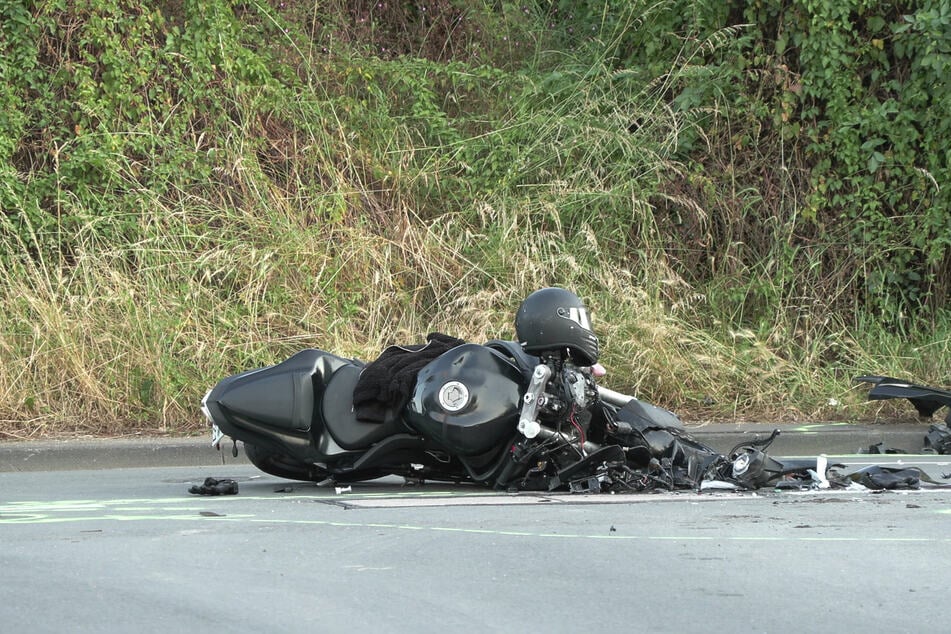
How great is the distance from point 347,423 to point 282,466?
0.79m

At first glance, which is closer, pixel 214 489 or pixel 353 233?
pixel 214 489

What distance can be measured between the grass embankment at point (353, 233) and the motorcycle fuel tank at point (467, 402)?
4.51 meters

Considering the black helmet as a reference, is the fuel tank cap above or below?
below

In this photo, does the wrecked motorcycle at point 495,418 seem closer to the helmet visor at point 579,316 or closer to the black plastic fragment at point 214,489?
the helmet visor at point 579,316

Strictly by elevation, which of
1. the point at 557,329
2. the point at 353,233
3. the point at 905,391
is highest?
the point at 353,233

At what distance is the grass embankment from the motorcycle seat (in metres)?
4.00

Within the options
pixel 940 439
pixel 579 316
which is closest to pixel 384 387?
pixel 579 316

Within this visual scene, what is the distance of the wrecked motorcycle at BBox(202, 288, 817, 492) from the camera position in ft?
25.2

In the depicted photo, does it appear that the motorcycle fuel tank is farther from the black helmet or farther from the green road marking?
the green road marking

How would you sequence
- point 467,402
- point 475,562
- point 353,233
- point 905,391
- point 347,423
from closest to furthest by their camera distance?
point 475,562, point 467,402, point 347,423, point 905,391, point 353,233

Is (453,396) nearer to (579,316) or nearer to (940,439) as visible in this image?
(579,316)

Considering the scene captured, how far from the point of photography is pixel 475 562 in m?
5.89

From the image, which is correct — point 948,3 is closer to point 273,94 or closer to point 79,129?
point 273,94

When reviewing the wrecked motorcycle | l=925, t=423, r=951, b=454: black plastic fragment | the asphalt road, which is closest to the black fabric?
the wrecked motorcycle
